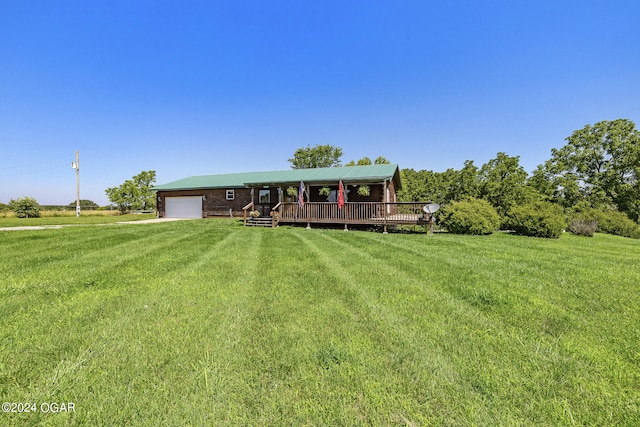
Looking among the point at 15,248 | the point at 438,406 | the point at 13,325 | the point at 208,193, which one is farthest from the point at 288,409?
the point at 208,193

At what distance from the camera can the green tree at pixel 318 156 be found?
156 ft

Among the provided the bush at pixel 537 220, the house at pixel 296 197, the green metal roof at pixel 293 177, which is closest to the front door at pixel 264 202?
the house at pixel 296 197

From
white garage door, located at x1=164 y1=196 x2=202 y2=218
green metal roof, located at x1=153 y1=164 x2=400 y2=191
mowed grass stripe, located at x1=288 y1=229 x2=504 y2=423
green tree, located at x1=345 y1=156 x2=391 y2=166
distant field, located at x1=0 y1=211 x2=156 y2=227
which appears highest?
green tree, located at x1=345 y1=156 x2=391 y2=166

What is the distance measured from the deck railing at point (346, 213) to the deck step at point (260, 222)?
0.70 metres

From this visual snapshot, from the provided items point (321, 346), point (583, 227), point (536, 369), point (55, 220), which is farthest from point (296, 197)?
point (55, 220)

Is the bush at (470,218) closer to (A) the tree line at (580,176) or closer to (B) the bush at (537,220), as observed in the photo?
(B) the bush at (537,220)

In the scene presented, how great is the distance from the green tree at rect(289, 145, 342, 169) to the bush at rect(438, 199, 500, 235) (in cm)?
3591

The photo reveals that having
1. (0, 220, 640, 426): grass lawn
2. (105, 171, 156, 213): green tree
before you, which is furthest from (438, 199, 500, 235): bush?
(105, 171, 156, 213): green tree

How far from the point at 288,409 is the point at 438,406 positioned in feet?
3.50

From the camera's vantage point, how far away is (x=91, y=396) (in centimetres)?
195

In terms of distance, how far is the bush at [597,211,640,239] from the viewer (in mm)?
15348

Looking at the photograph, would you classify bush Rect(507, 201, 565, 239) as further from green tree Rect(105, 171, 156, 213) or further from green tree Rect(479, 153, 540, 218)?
green tree Rect(105, 171, 156, 213)

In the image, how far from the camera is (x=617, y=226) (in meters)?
15.7

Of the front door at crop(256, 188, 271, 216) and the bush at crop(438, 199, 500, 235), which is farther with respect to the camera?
the front door at crop(256, 188, 271, 216)
